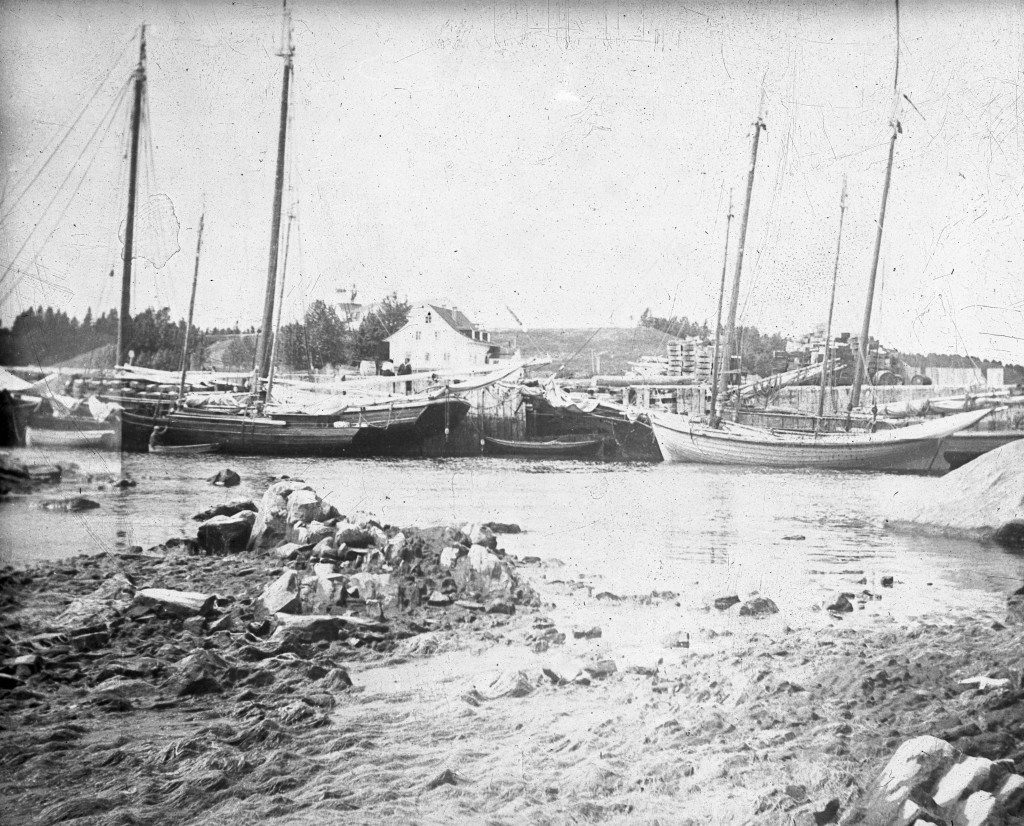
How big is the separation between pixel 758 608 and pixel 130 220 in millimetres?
2537

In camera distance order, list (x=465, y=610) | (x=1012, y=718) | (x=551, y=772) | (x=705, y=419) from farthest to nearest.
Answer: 1. (x=705, y=419)
2. (x=465, y=610)
3. (x=1012, y=718)
4. (x=551, y=772)

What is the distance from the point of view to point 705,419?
269cm

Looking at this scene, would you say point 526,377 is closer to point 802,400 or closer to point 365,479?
point 365,479

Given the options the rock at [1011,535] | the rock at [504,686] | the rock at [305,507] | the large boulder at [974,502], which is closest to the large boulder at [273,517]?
the rock at [305,507]

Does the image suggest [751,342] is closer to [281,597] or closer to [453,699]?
→ [453,699]

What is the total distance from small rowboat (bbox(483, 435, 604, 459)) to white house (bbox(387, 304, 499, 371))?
30cm

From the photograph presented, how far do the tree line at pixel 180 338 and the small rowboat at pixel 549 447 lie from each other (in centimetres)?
53

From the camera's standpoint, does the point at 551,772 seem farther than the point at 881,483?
No

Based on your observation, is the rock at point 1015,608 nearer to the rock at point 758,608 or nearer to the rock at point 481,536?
the rock at point 758,608

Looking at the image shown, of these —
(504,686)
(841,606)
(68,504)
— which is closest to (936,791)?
(841,606)

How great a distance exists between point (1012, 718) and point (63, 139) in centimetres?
371

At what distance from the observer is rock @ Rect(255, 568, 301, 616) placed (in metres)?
2.47

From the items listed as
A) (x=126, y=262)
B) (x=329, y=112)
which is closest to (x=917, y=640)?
(x=329, y=112)

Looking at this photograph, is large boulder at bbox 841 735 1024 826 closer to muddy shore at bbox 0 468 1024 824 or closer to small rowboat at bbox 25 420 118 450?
muddy shore at bbox 0 468 1024 824
